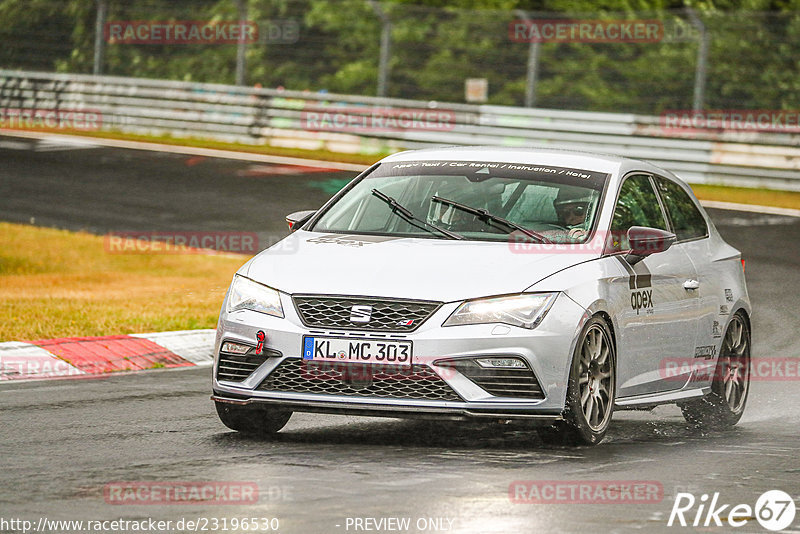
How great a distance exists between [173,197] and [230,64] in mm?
10477

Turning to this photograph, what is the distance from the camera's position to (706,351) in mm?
9523

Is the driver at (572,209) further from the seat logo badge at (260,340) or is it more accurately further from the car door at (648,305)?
the seat logo badge at (260,340)

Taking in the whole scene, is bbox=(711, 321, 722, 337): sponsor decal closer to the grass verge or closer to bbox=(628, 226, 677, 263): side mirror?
bbox=(628, 226, 677, 263): side mirror

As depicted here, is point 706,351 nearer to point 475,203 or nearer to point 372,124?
point 475,203

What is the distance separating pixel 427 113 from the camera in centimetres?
2750

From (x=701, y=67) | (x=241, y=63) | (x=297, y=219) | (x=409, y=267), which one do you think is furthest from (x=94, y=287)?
(x=241, y=63)

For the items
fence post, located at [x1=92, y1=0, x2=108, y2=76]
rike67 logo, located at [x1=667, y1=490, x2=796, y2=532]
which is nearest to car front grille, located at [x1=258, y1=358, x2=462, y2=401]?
rike67 logo, located at [x1=667, y1=490, x2=796, y2=532]

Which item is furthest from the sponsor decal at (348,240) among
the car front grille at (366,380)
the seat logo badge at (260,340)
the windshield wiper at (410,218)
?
the car front grille at (366,380)

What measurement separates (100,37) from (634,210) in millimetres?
23722

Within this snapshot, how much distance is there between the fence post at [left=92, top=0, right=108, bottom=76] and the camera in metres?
30.8

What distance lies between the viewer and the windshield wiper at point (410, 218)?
850 centimetres

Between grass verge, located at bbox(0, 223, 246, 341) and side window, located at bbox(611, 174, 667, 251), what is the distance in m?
4.61

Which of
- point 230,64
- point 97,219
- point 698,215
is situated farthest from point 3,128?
point 698,215

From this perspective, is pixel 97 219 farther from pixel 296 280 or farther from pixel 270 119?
pixel 296 280
